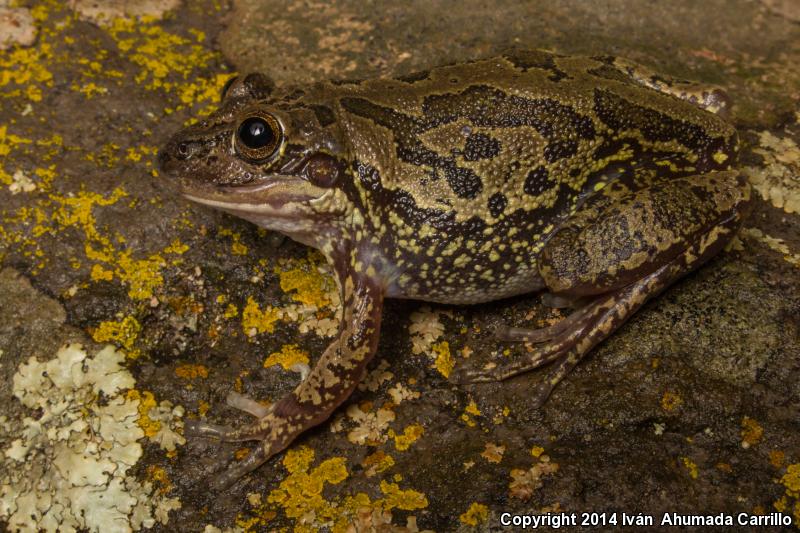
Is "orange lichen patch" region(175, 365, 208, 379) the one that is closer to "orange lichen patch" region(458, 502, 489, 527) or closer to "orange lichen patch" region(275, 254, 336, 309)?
"orange lichen patch" region(275, 254, 336, 309)

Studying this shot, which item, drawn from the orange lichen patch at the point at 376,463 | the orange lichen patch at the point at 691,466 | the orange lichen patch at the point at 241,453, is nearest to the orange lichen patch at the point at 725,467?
the orange lichen patch at the point at 691,466

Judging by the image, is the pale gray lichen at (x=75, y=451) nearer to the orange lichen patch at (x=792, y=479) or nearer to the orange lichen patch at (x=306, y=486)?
the orange lichen patch at (x=306, y=486)

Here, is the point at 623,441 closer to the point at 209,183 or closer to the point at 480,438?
the point at 480,438

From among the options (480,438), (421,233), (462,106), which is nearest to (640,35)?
(462,106)

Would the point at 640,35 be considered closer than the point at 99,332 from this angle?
No

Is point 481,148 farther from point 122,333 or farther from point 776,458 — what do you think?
point 122,333

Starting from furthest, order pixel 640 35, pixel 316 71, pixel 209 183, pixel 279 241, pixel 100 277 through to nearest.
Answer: pixel 640 35
pixel 316 71
pixel 279 241
pixel 100 277
pixel 209 183
